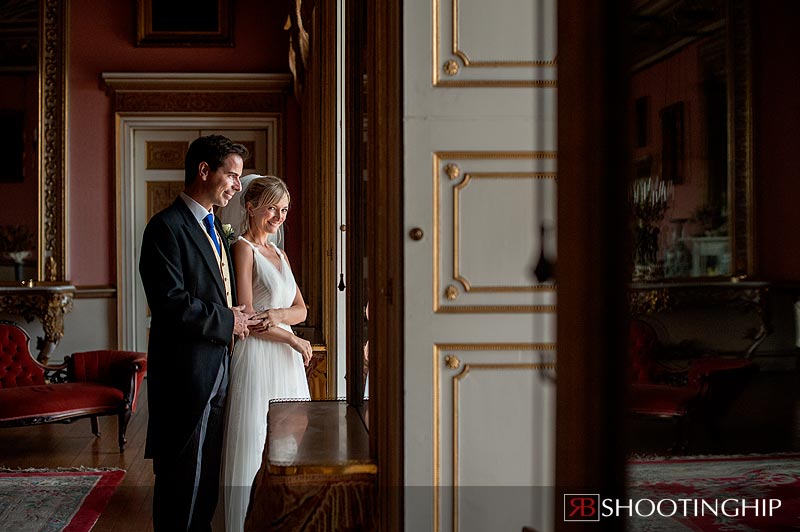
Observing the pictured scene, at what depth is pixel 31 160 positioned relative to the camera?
346 inches

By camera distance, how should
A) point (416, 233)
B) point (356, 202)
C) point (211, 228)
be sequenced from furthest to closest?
point (211, 228) → point (356, 202) → point (416, 233)

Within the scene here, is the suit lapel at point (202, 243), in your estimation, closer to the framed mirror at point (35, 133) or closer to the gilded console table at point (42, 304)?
the gilded console table at point (42, 304)

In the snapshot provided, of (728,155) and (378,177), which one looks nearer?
(728,155)

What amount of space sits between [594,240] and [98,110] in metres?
8.97

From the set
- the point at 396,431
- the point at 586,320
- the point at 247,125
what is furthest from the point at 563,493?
the point at 247,125

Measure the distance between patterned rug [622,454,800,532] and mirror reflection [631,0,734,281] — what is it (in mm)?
143

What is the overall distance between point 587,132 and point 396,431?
1.28 metres

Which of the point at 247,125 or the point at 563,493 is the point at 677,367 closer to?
the point at 563,493

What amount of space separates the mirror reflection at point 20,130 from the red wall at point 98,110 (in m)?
0.35

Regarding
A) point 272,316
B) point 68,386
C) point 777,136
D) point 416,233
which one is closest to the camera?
point 777,136

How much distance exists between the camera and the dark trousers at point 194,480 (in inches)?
126

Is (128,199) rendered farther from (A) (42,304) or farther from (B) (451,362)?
(B) (451,362)

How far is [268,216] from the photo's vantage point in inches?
143

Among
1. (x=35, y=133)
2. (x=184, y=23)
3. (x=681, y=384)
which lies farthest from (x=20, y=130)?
(x=681, y=384)
